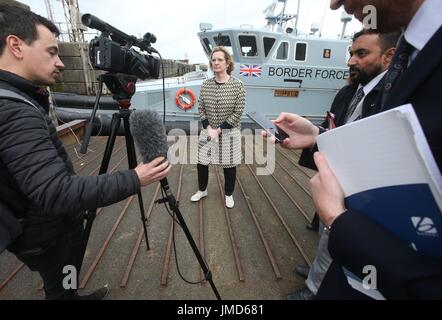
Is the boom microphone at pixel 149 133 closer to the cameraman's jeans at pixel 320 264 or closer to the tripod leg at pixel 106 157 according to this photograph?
the tripod leg at pixel 106 157

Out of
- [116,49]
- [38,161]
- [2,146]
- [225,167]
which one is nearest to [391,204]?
[38,161]

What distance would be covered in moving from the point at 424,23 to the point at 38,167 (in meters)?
1.37

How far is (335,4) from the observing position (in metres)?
0.83

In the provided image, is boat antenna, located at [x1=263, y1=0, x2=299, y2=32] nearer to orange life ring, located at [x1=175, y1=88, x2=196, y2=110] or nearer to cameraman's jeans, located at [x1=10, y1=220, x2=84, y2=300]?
orange life ring, located at [x1=175, y1=88, x2=196, y2=110]

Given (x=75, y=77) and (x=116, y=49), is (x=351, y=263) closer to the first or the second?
(x=116, y=49)

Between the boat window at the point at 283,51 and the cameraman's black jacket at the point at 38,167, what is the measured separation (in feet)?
20.0

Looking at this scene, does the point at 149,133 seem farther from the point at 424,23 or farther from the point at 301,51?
the point at 301,51

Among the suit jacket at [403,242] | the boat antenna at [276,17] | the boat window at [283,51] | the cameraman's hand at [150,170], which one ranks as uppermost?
the boat antenna at [276,17]

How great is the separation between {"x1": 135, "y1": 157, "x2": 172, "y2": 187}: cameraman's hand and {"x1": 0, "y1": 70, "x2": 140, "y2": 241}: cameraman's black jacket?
0.09 meters

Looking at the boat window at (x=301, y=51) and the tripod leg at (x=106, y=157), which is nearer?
the tripod leg at (x=106, y=157)

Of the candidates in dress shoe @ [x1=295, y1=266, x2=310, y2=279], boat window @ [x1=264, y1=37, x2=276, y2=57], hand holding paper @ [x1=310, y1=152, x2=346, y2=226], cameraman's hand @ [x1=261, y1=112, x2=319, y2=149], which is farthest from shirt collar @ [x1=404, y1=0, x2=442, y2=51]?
boat window @ [x1=264, y1=37, x2=276, y2=57]

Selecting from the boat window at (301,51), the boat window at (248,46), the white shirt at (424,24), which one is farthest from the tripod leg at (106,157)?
the boat window at (301,51)

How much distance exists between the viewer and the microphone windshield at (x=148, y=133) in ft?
3.76

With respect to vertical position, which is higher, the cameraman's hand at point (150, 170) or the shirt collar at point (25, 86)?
the shirt collar at point (25, 86)
